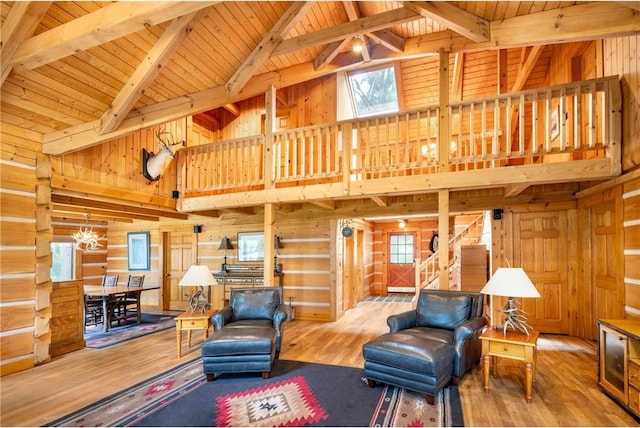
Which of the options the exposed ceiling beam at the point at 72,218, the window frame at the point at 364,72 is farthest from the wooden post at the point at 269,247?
Result: the exposed ceiling beam at the point at 72,218

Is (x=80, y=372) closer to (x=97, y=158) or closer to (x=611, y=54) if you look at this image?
(x=97, y=158)

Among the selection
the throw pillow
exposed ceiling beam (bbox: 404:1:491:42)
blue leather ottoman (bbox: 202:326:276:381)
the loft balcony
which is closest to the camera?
blue leather ottoman (bbox: 202:326:276:381)

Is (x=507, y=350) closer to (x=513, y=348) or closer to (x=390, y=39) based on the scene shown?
(x=513, y=348)

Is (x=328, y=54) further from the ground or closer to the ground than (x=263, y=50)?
further from the ground

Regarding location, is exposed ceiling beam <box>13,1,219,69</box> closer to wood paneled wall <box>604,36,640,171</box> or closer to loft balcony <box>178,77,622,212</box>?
loft balcony <box>178,77,622,212</box>

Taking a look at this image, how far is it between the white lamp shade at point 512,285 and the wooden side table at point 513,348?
0.43 meters

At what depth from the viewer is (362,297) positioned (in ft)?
30.6

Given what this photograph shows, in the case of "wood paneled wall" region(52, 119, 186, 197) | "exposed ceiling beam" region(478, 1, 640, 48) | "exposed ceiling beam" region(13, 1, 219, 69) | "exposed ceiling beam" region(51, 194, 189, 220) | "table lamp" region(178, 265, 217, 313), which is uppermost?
"exposed ceiling beam" region(478, 1, 640, 48)

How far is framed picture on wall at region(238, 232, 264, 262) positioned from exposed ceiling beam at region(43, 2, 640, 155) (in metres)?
3.05

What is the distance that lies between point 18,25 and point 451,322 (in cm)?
530

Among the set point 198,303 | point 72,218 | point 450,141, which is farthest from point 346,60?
point 72,218

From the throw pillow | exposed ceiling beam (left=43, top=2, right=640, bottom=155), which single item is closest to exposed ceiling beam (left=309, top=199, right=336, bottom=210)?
the throw pillow

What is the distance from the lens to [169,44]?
12.5 ft

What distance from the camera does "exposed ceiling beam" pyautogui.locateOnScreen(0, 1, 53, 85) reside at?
2.98 m
